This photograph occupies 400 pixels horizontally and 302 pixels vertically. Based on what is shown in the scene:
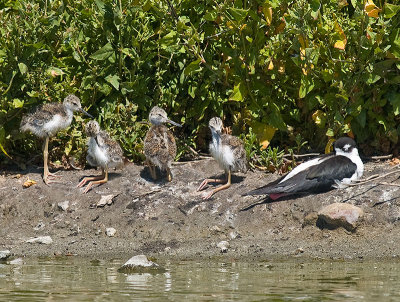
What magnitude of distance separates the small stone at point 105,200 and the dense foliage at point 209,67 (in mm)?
1014

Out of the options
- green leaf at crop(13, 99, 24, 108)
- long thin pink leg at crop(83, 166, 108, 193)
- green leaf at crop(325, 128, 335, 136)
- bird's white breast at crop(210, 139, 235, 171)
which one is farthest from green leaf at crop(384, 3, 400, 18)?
green leaf at crop(13, 99, 24, 108)

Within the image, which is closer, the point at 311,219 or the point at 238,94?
the point at 311,219

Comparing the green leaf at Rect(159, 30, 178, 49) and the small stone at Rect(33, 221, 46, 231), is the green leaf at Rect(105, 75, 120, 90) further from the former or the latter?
the small stone at Rect(33, 221, 46, 231)

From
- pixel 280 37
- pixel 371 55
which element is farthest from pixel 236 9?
pixel 371 55

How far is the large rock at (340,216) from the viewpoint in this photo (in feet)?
32.1

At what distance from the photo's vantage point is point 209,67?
11.3 metres

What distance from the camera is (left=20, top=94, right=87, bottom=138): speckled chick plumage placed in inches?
446

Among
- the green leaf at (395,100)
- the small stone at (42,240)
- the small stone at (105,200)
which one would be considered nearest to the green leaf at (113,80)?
the small stone at (105,200)

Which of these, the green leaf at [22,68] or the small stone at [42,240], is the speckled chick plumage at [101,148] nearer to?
the green leaf at [22,68]

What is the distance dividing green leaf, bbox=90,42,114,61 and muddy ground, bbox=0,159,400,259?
5.01ft

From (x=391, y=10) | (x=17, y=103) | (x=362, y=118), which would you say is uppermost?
(x=391, y=10)

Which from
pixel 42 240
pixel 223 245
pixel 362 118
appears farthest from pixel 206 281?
pixel 362 118

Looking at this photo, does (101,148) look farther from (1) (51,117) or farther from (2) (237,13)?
(2) (237,13)

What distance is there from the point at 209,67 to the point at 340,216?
2779mm
